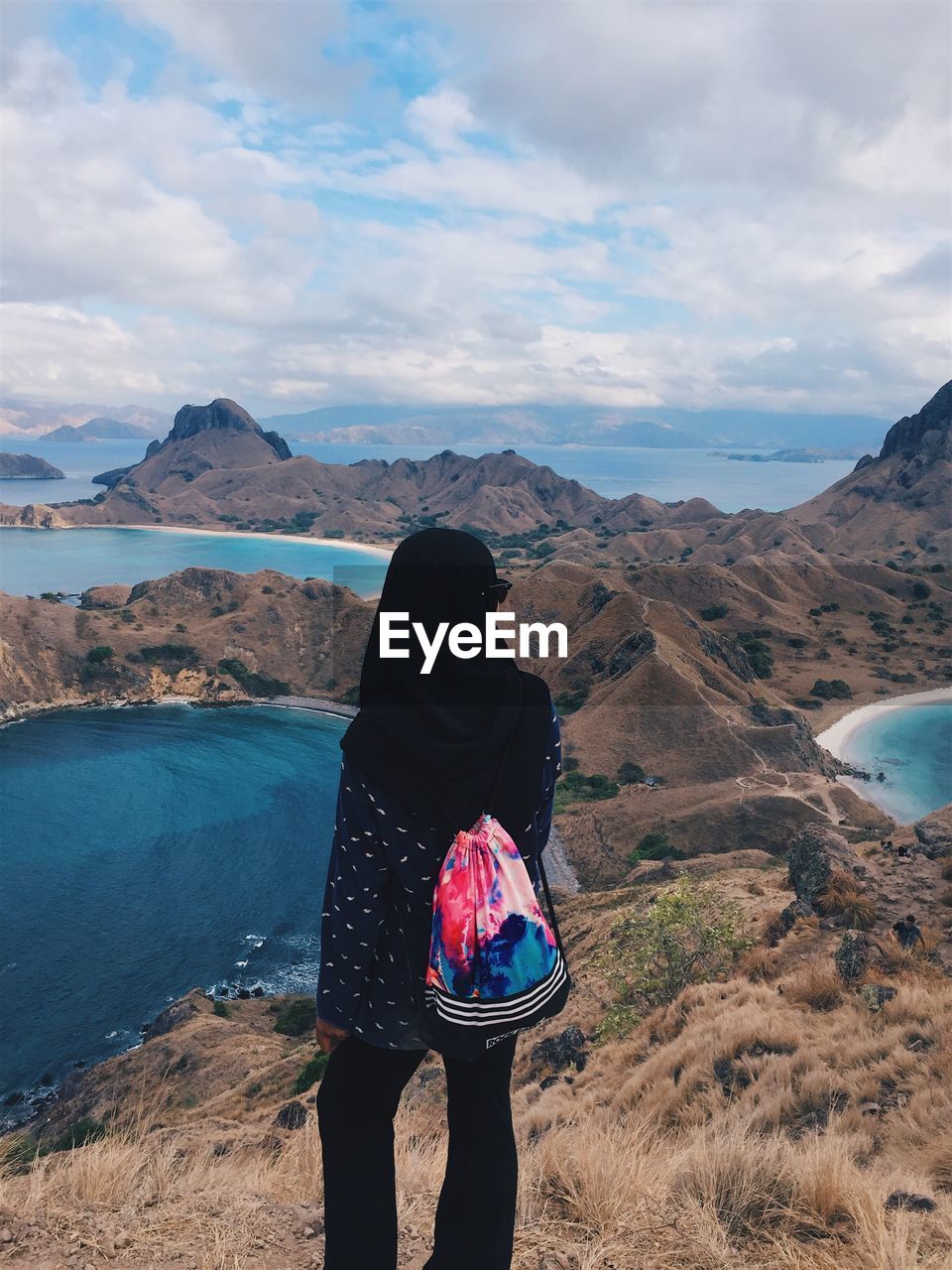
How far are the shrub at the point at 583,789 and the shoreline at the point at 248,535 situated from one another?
387ft

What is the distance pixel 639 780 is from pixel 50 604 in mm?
57966

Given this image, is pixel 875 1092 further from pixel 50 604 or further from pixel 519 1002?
pixel 50 604

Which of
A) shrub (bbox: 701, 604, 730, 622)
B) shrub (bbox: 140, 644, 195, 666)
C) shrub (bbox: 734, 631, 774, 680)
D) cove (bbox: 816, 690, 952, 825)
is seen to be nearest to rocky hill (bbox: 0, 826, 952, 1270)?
cove (bbox: 816, 690, 952, 825)

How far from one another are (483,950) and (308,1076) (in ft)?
55.5

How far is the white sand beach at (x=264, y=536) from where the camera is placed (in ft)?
539

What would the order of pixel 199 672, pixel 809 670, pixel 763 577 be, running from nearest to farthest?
pixel 809 670 → pixel 199 672 → pixel 763 577

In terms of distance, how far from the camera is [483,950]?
85.0 inches

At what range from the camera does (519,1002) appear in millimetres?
2213

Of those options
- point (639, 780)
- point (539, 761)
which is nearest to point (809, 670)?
point (639, 780)

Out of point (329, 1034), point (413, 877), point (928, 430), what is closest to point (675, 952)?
point (329, 1034)

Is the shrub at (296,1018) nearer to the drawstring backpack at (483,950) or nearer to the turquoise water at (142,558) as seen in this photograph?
the drawstring backpack at (483,950)

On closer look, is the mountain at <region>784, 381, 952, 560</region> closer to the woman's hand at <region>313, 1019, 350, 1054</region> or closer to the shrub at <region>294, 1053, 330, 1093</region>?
the shrub at <region>294, 1053, 330, 1093</region>

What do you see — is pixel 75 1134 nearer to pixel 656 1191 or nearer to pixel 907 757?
pixel 656 1191

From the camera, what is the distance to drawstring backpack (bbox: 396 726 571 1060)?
7.09ft
